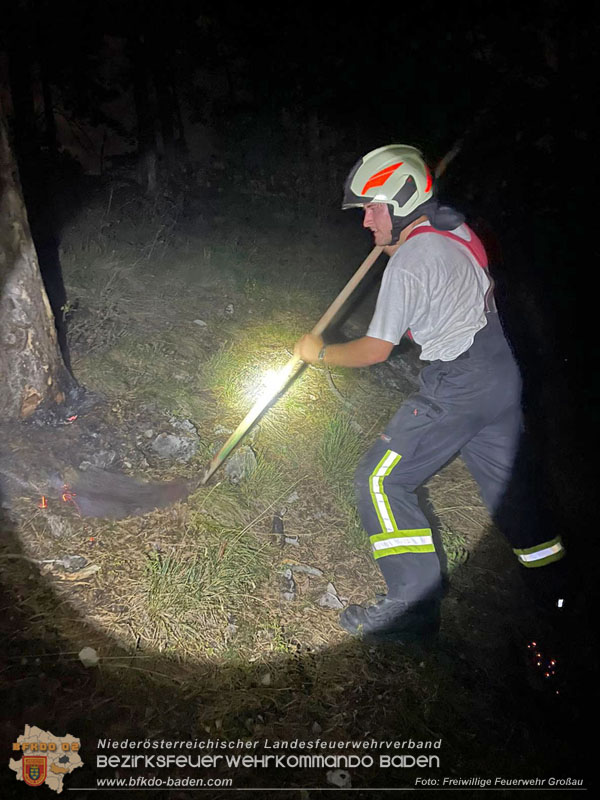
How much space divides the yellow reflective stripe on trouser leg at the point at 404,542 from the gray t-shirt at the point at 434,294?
1.03 metres

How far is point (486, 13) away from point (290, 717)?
9071 millimetres

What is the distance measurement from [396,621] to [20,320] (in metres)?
3.15

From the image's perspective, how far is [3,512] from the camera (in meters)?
3.36

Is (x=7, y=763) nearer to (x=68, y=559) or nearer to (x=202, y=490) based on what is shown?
(x=68, y=559)

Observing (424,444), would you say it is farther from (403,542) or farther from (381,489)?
(403,542)

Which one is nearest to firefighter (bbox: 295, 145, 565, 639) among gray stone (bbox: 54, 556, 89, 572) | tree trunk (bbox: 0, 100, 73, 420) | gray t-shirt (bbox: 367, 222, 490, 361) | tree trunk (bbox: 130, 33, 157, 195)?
gray t-shirt (bbox: 367, 222, 490, 361)

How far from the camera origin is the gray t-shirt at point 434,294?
107 inches

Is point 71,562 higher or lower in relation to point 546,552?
lower

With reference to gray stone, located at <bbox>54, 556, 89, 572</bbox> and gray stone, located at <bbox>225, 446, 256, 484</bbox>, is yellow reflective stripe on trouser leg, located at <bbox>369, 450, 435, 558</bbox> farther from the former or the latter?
gray stone, located at <bbox>54, 556, 89, 572</bbox>

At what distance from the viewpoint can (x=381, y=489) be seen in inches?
118

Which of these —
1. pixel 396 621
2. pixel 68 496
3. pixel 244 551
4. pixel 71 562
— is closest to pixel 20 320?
pixel 68 496

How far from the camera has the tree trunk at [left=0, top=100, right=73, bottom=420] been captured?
350cm

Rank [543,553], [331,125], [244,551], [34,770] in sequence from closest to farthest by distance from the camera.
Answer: [34,770], [543,553], [244,551], [331,125]

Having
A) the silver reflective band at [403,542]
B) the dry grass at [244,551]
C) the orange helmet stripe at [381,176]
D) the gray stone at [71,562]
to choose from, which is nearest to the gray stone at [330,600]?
the dry grass at [244,551]
